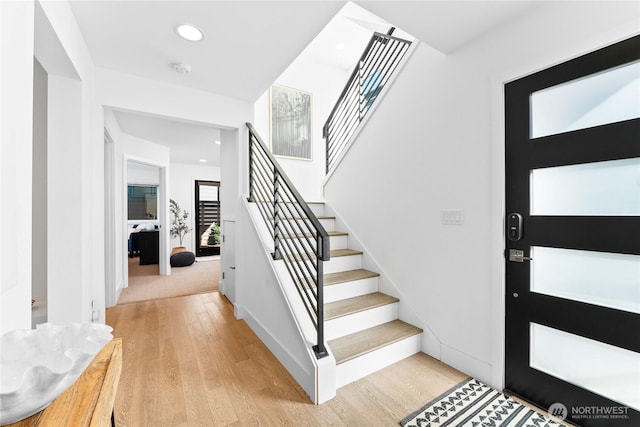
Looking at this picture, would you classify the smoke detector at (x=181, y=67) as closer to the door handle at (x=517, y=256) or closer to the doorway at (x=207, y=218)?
the door handle at (x=517, y=256)

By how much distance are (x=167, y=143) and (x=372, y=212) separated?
400cm

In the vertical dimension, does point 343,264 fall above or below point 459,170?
below

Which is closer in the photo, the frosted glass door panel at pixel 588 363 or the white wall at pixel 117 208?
the frosted glass door panel at pixel 588 363

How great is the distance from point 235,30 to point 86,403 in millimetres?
2123

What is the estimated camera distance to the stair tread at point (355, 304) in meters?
2.19

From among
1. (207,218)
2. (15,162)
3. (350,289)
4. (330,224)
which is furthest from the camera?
(207,218)

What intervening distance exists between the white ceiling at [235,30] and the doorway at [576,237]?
567 mm

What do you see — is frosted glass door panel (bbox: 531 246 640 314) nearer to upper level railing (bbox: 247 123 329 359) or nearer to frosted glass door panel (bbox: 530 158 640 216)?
frosted glass door panel (bbox: 530 158 640 216)

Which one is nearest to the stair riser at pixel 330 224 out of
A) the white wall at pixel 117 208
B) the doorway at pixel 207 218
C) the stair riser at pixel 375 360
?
the stair riser at pixel 375 360

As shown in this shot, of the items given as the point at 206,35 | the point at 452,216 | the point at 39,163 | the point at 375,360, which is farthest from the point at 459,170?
the point at 39,163

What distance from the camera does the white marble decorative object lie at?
577mm
